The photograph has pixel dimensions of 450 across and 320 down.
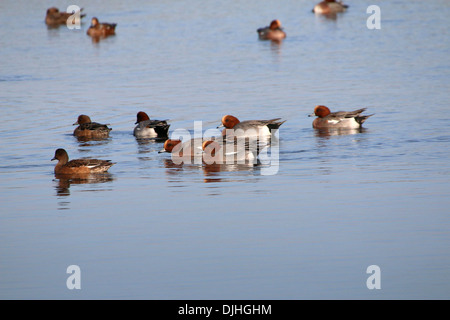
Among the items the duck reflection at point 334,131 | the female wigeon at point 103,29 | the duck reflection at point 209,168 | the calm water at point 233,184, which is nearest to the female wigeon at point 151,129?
the calm water at point 233,184

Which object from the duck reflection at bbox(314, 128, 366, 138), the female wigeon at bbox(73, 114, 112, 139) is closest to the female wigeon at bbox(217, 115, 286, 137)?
the duck reflection at bbox(314, 128, 366, 138)

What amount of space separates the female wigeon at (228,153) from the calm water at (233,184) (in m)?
0.68

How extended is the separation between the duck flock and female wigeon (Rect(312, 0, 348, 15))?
26.1m

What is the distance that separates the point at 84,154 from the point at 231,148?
3.23 m

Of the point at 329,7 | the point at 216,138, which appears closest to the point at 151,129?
the point at 216,138

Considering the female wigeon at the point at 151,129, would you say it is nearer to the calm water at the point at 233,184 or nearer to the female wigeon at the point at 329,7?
the calm water at the point at 233,184

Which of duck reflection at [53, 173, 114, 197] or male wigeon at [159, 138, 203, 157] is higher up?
male wigeon at [159, 138, 203, 157]

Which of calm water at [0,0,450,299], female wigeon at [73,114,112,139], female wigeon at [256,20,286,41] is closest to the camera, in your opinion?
calm water at [0,0,450,299]

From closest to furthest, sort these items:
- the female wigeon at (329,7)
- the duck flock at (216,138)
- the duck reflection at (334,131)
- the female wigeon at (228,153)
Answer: the duck flock at (216,138), the female wigeon at (228,153), the duck reflection at (334,131), the female wigeon at (329,7)

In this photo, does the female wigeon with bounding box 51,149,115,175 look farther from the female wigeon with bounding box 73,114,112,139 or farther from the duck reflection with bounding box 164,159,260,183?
the female wigeon with bounding box 73,114,112,139

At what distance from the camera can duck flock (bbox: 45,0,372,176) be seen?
15.0m

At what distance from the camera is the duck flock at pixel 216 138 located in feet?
49.3

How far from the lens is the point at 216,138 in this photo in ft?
58.3

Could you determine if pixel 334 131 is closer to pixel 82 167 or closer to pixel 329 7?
pixel 82 167
